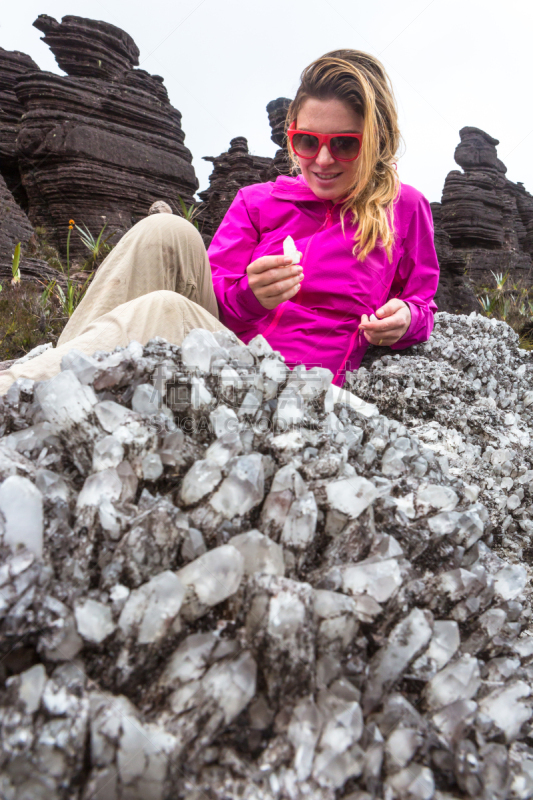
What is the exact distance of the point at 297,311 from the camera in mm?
1828

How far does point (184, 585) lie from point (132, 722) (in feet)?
0.56

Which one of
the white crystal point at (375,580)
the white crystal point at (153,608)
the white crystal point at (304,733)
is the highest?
the white crystal point at (375,580)

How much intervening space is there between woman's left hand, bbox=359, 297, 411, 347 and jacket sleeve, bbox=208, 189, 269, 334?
397 mm

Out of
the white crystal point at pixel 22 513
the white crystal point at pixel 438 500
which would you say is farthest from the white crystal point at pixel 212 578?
the white crystal point at pixel 438 500

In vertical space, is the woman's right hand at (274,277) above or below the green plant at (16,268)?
above

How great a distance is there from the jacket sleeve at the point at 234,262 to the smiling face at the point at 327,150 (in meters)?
0.32

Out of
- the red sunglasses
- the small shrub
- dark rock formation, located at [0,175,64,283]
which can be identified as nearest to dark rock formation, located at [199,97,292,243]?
dark rock formation, located at [0,175,64,283]

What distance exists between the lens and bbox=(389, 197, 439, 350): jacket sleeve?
194 cm

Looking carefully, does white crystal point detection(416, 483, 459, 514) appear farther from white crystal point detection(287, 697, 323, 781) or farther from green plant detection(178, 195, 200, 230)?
green plant detection(178, 195, 200, 230)

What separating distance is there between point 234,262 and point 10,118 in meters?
10.6

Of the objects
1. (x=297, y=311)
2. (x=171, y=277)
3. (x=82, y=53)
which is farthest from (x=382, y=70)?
(x=82, y=53)

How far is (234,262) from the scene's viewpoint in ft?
6.48

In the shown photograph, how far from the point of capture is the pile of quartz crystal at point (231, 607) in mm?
583

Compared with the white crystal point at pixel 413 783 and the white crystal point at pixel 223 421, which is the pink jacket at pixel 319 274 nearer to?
the white crystal point at pixel 223 421
